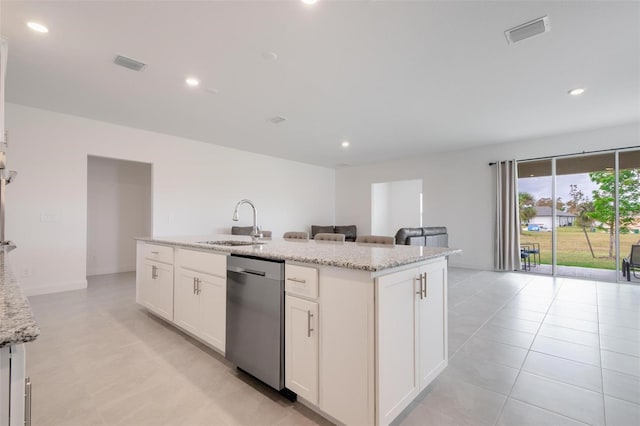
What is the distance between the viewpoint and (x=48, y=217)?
13.2ft

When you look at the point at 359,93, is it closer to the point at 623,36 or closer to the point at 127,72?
the point at 623,36

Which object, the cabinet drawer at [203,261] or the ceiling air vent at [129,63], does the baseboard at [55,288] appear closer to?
the cabinet drawer at [203,261]

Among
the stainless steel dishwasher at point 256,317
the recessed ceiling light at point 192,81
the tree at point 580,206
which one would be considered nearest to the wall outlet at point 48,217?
the recessed ceiling light at point 192,81

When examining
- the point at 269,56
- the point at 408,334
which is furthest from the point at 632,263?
the point at 269,56

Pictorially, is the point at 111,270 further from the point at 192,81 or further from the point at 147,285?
the point at 192,81

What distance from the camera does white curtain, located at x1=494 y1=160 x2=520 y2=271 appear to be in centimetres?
561

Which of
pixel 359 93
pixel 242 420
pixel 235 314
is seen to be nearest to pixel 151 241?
pixel 235 314

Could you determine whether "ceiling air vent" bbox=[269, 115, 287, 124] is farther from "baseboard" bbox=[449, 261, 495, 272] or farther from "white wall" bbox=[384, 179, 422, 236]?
"white wall" bbox=[384, 179, 422, 236]

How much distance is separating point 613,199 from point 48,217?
8965 millimetres

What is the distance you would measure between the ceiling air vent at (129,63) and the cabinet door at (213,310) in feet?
7.17

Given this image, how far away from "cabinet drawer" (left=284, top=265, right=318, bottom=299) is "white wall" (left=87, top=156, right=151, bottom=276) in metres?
5.06

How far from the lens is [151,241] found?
2896 millimetres

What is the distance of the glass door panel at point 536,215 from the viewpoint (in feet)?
18.1

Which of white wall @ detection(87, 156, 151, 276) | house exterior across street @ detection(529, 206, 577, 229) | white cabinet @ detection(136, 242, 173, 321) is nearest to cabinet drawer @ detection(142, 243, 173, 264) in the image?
white cabinet @ detection(136, 242, 173, 321)
